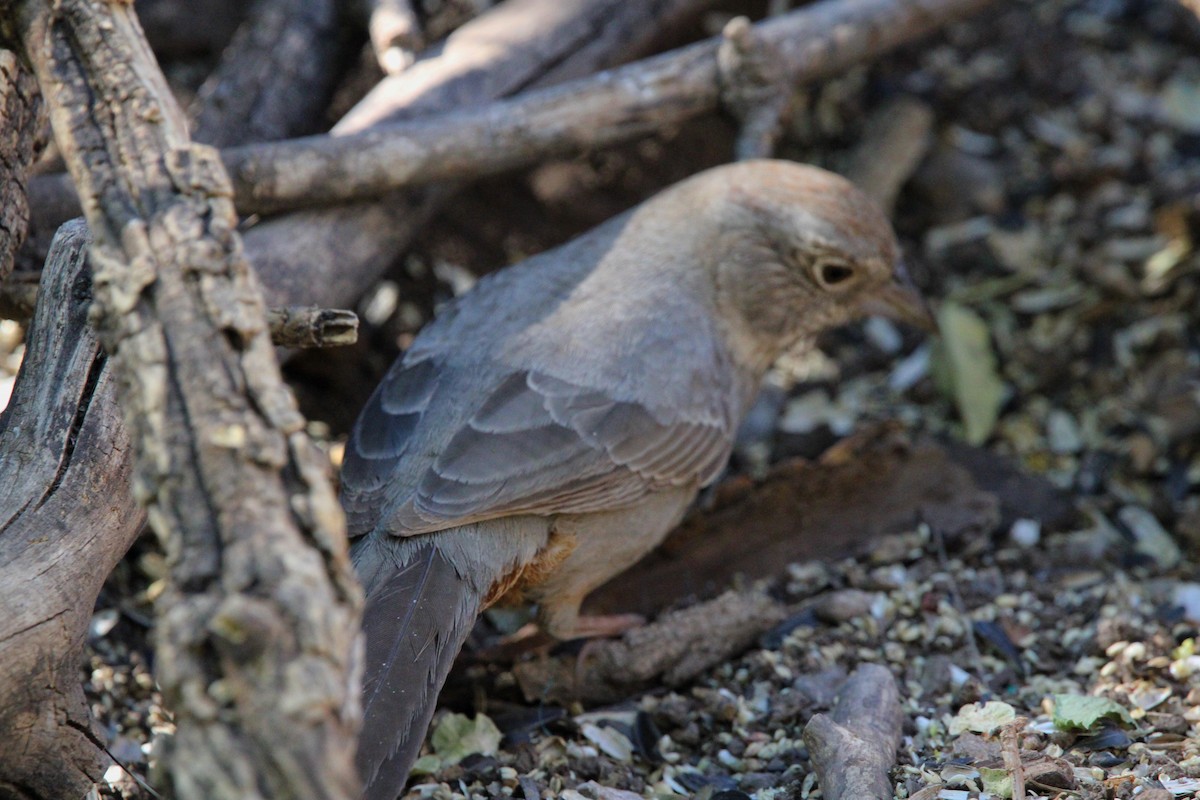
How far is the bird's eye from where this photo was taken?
463 centimetres

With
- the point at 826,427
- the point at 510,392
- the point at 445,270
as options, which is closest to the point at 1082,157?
the point at 826,427

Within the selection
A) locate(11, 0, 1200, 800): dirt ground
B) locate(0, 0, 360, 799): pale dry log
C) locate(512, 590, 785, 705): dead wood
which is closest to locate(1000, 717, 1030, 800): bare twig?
locate(11, 0, 1200, 800): dirt ground

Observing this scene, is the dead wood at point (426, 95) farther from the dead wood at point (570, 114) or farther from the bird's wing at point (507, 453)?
the bird's wing at point (507, 453)

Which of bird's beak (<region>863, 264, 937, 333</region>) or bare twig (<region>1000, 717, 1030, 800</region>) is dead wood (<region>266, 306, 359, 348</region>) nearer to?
bare twig (<region>1000, 717, 1030, 800</region>)

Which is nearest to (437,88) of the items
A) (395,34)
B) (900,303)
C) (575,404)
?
(395,34)

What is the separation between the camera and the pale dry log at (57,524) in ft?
9.36

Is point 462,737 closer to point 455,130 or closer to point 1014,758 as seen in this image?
point 1014,758

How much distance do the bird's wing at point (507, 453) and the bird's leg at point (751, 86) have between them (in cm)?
169

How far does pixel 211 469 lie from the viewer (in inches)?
87.6

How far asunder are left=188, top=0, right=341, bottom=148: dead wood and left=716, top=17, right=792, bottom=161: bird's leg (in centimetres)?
179


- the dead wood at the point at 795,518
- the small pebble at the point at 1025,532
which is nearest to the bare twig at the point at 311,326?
the dead wood at the point at 795,518

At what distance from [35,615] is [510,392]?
160 cm

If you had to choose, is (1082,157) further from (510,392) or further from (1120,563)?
(510,392)

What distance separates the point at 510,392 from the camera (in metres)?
3.89
